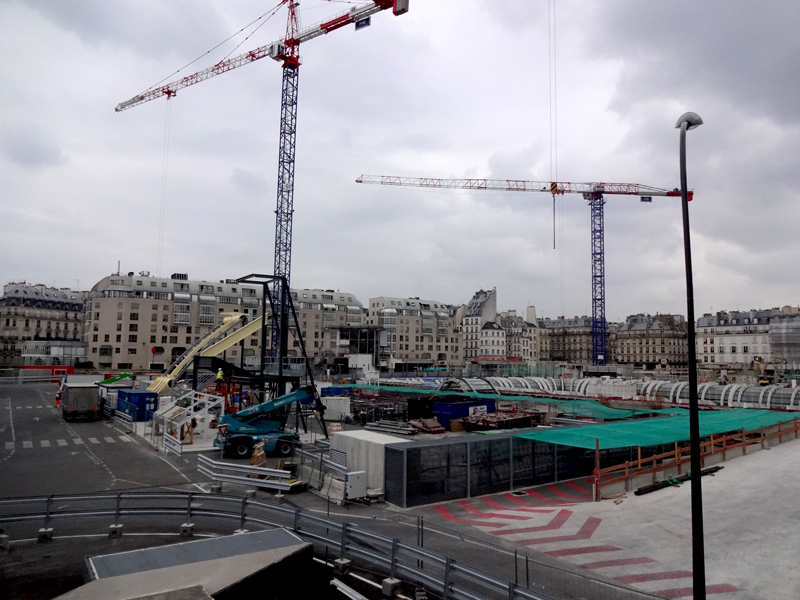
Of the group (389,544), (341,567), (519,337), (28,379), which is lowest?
(28,379)

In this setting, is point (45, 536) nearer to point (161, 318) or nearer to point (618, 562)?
point (618, 562)

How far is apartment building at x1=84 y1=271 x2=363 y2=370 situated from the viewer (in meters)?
104

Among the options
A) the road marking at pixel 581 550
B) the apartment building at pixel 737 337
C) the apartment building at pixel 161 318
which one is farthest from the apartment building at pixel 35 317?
the apartment building at pixel 737 337

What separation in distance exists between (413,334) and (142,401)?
306 feet

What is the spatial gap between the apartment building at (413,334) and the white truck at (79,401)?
8099 centimetres

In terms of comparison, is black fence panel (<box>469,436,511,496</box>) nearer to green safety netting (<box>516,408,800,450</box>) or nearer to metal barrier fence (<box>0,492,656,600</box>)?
green safety netting (<box>516,408,800,450</box>)

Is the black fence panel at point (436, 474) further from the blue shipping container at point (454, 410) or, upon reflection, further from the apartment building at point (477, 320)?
the apartment building at point (477, 320)

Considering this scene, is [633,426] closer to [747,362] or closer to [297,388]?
[297,388]

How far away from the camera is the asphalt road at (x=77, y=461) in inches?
891

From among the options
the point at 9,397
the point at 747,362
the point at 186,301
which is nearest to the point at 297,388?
the point at 9,397

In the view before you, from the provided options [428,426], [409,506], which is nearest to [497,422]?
[428,426]

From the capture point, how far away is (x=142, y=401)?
146 feet

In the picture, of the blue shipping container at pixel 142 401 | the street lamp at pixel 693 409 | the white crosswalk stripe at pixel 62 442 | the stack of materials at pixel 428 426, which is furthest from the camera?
the blue shipping container at pixel 142 401

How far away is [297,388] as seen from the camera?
32.3 m
